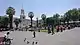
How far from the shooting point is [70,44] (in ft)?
65.1

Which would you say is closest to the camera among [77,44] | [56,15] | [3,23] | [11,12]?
[77,44]

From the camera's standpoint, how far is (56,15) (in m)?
124

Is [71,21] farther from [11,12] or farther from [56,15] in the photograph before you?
[11,12]

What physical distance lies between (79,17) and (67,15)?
904 cm

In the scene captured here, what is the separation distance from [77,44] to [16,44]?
592 cm

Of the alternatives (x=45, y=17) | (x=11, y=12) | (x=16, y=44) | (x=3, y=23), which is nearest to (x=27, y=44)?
(x=16, y=44)

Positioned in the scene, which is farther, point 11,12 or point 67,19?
point 67,19

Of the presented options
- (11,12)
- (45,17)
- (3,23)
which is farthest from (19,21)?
(11,12)

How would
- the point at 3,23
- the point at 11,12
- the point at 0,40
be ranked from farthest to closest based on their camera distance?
the point at 3,23
the point at 11,12
the point at 0,40

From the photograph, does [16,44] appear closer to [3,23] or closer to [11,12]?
Answer: [11,12]

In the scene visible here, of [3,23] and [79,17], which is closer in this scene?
[3,23]

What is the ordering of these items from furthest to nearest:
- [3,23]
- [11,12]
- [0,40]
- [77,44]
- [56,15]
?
[56,15]
[3,23]
[11,12]
[77,44]
[0,40]

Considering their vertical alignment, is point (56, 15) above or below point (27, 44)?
above

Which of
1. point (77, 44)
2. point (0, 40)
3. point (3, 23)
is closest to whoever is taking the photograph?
point (0, 40)
